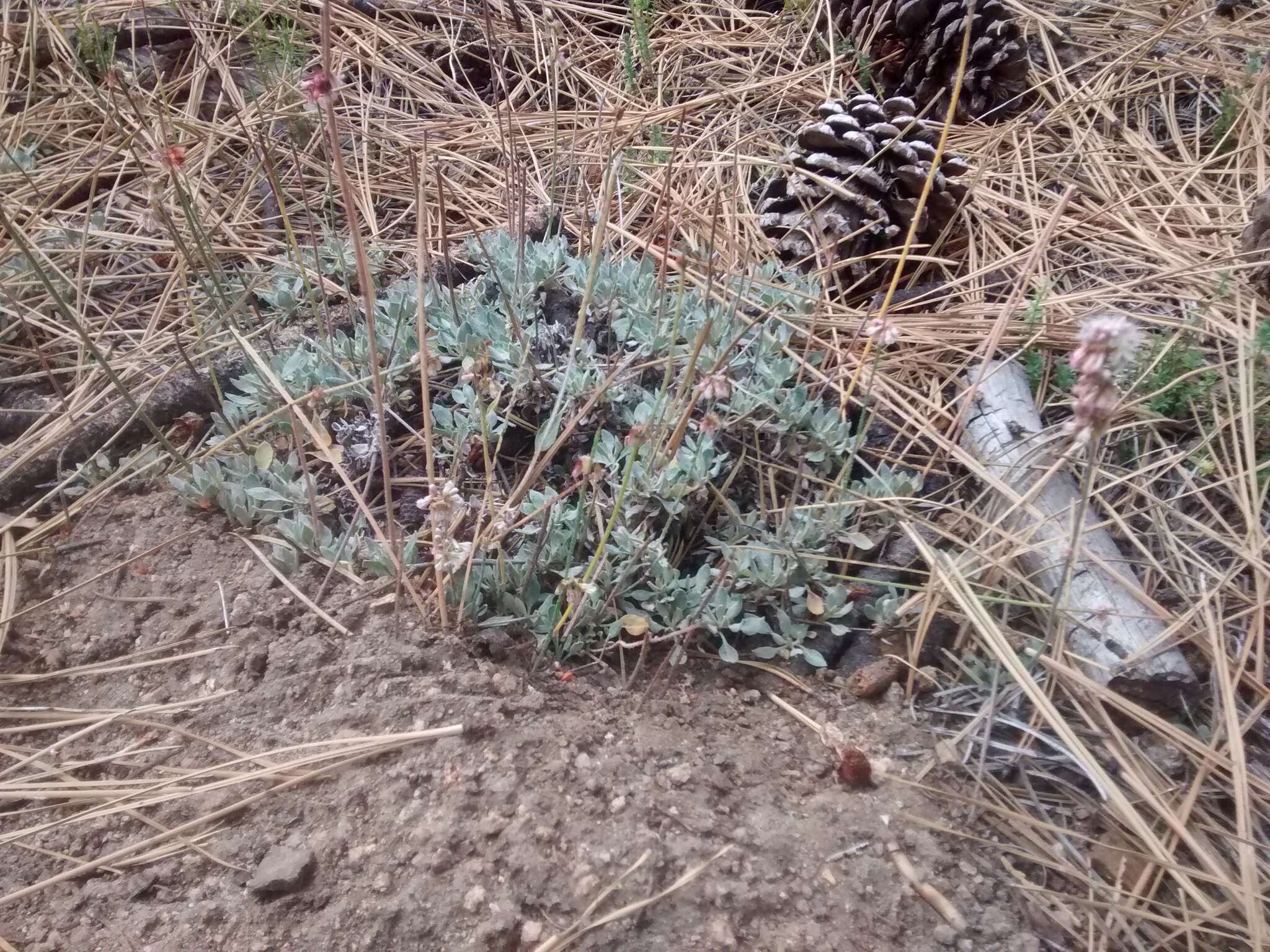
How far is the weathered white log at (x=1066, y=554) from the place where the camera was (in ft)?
4.34

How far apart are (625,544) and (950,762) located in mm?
645

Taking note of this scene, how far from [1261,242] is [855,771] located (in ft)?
5.27

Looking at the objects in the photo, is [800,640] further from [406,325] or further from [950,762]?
[406,325]

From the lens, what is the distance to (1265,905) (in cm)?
110

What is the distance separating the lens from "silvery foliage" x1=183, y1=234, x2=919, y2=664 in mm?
1457

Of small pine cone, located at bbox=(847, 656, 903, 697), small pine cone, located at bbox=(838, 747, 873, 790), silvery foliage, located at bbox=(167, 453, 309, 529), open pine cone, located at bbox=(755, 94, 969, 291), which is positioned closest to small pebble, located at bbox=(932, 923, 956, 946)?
small pine cone, located at bbox=(838, 747, 873, 790)

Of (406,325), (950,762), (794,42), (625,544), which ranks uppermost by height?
(794,42)

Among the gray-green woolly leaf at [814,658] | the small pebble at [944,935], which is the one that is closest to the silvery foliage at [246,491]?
the gray-green woolly leaf at [814,658]

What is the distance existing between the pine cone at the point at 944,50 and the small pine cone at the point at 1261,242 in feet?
3.06

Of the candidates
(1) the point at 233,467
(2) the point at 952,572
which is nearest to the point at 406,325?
(1) the point at 233,467

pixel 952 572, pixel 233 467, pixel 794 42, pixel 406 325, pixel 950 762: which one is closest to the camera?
pixel 950 762

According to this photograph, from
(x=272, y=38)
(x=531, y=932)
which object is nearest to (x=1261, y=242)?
(x=531, y=932)

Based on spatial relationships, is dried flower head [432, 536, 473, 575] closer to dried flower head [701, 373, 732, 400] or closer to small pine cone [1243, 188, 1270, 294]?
dried flower head [701, 373, 732, 400]

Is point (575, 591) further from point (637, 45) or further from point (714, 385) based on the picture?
point (637, 45)
